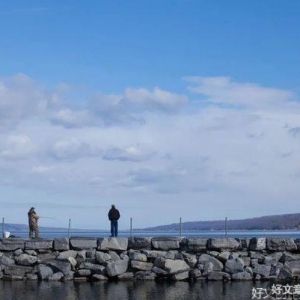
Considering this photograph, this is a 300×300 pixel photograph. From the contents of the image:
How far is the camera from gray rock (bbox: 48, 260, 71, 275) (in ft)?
103

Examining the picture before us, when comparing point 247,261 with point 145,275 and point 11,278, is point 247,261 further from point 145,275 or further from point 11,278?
point 11,278

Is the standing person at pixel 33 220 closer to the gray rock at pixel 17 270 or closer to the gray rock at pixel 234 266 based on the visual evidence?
the gray rock at pixel 17 270

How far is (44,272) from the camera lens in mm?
31359

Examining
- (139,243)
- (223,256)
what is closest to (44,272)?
(139,243)

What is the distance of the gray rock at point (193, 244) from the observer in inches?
1256

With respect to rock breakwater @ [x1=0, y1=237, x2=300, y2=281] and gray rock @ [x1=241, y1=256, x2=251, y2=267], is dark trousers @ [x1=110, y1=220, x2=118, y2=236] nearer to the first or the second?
rock breakwater @ [x1=0, y1=237, x2=300, y2=281]

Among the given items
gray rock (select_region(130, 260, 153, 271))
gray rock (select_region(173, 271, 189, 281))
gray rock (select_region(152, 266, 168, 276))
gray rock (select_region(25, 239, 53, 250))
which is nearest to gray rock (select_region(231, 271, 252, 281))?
gray rock (select_region(173, 271, 189, 281))

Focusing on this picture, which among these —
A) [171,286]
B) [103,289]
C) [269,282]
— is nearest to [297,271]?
[269,282]

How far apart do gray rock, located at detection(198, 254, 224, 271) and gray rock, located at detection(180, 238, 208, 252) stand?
53cm

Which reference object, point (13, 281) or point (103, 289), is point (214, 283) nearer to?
point (103, 289)

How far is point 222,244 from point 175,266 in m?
2.39

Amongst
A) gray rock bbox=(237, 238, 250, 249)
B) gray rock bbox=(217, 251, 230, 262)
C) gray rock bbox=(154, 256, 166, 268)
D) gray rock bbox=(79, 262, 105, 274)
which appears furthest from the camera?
gray rock bbox=(237, 238, 250, 249)

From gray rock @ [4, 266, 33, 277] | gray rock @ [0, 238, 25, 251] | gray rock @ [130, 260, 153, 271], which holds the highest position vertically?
gray rock @ [0, 238, 25, 251]

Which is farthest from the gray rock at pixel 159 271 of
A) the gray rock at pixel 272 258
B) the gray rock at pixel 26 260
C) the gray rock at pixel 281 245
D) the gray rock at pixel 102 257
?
the gray rock at pixel 26 260
